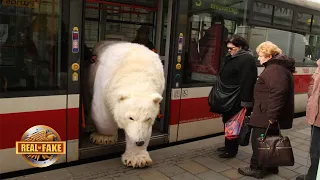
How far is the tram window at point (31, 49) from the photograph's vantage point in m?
3.66

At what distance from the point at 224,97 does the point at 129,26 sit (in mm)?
2508

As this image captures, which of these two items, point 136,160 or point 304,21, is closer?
point 136,160

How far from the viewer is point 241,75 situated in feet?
15.5

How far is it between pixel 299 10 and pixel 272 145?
4.73m

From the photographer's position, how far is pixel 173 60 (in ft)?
17.3

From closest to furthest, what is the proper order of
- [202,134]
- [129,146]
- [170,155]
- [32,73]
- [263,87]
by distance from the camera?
[32,73], [263,87], [129,146], [170,155], [202,134]

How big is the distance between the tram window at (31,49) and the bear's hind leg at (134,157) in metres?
1.25

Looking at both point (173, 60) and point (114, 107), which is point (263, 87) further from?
point (114, 107)

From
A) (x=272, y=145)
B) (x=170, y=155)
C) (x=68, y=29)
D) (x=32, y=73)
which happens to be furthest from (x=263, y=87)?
(x=32, y=73)

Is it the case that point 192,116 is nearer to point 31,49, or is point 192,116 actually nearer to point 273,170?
point 273,170

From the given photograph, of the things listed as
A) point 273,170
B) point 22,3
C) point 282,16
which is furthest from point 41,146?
point 282,16

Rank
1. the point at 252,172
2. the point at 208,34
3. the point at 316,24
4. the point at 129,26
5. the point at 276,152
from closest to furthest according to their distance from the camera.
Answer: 1. the point at 276,152
2. the point at 252,172
3. the point at 208,34
4. the point at 129,26
5. the point at 316,24

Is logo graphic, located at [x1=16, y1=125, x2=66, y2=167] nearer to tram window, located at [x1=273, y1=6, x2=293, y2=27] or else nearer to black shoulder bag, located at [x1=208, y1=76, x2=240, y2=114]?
black shoulder bag, located at [x1=208, y1=76, x2=240, y2=114]

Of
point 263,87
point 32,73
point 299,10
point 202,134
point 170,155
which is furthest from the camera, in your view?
point 299,10
